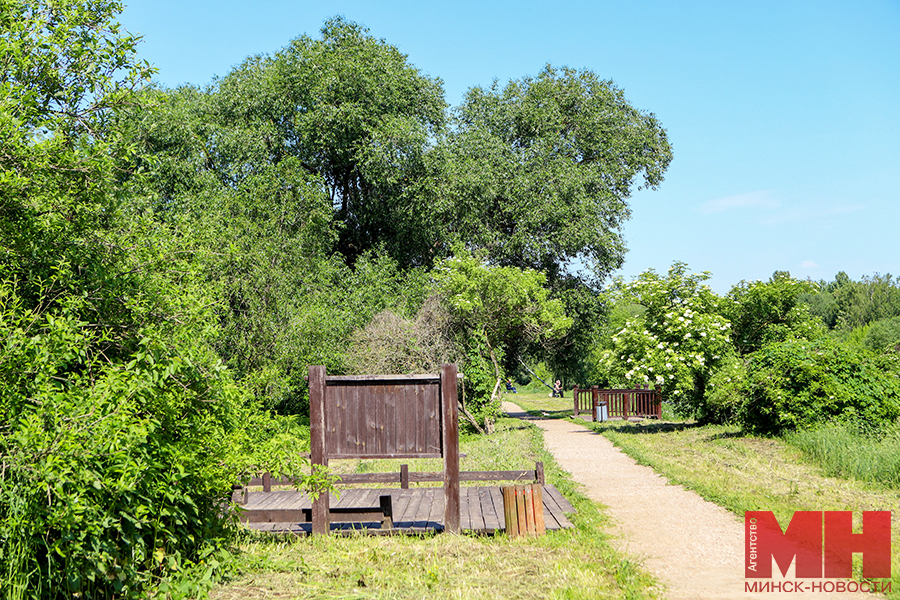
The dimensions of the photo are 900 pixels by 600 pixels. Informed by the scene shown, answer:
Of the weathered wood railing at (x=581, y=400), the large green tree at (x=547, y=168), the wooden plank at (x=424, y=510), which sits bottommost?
the weathered wood railing at (x=581, y=400)

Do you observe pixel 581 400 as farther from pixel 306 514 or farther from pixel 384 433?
pixel 306 514

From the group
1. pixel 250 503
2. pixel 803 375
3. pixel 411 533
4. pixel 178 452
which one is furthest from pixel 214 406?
pixel 803 375

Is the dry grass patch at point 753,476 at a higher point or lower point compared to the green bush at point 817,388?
lower

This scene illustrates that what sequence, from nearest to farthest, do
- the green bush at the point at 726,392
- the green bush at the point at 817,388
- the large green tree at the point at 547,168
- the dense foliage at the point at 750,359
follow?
the green bush at the point at 817,388 < the dense foliage at the point at 750,359 < the green bush at the point at 726,392 < the large green tree at the point at 547,168

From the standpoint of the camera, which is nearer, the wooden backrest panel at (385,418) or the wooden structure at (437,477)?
the wooden backrest panel at (385,418)

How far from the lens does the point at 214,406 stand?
6.90 meters

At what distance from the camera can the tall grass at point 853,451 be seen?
10.8 metres

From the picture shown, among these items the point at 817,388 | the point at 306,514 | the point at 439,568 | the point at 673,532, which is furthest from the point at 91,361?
the point at 817,388

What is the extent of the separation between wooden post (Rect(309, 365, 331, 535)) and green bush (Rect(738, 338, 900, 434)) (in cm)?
1156

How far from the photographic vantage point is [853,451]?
39.9 ft

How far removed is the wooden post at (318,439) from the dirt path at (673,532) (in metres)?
3.26

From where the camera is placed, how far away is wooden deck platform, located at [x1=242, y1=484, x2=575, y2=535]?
326 inches

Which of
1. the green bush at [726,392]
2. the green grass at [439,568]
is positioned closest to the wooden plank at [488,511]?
the green grass at [439,568]

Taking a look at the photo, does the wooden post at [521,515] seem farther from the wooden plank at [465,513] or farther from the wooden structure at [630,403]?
the wooden structure at [630,403]
